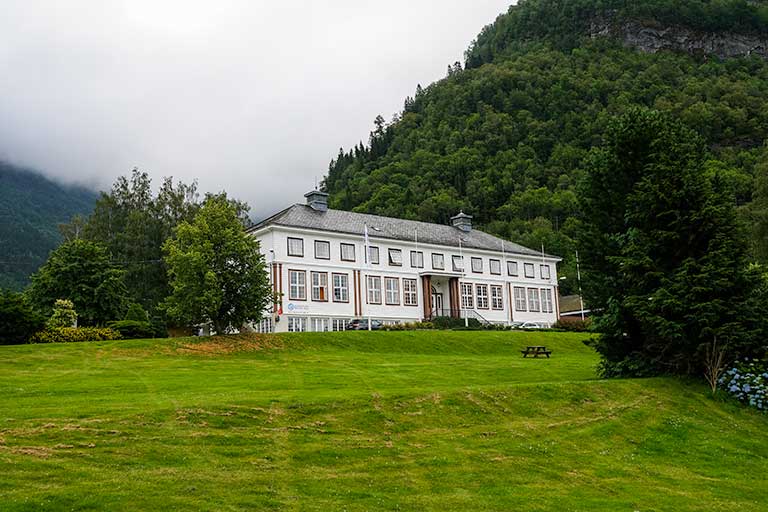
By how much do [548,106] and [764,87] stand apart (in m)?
37.6

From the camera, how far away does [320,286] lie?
48.3 meters

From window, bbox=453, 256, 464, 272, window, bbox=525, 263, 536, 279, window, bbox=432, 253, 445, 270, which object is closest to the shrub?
window, bbox=432, 253, 445, 270

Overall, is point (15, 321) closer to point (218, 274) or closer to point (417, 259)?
point (218, 274)

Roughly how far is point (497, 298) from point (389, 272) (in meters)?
11.5

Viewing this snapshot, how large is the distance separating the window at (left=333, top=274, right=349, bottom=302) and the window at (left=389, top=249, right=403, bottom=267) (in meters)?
4.43

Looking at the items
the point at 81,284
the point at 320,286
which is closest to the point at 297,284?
the point at 320,286

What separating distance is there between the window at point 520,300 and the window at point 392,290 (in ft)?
41.9

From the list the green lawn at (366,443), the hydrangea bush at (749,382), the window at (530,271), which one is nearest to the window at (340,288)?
the window at (530,271)

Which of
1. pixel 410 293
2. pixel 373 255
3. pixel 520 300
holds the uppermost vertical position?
pixel 373 255

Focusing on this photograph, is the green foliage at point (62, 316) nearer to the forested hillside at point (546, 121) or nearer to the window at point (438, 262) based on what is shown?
the window at point (438, 262)

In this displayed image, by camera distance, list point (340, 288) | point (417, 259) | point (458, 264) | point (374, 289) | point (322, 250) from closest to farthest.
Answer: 1. point (322, 250)
2. point (340, 288)
3. point (374, 289)
4. point (417, 259)
5. point (458, 264)

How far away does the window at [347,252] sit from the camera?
49.9 metres

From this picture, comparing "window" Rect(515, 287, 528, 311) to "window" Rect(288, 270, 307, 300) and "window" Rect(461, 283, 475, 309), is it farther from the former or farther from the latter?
"window" Rect(288, 270, 307, 300)

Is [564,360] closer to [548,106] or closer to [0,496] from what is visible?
[0,496]
